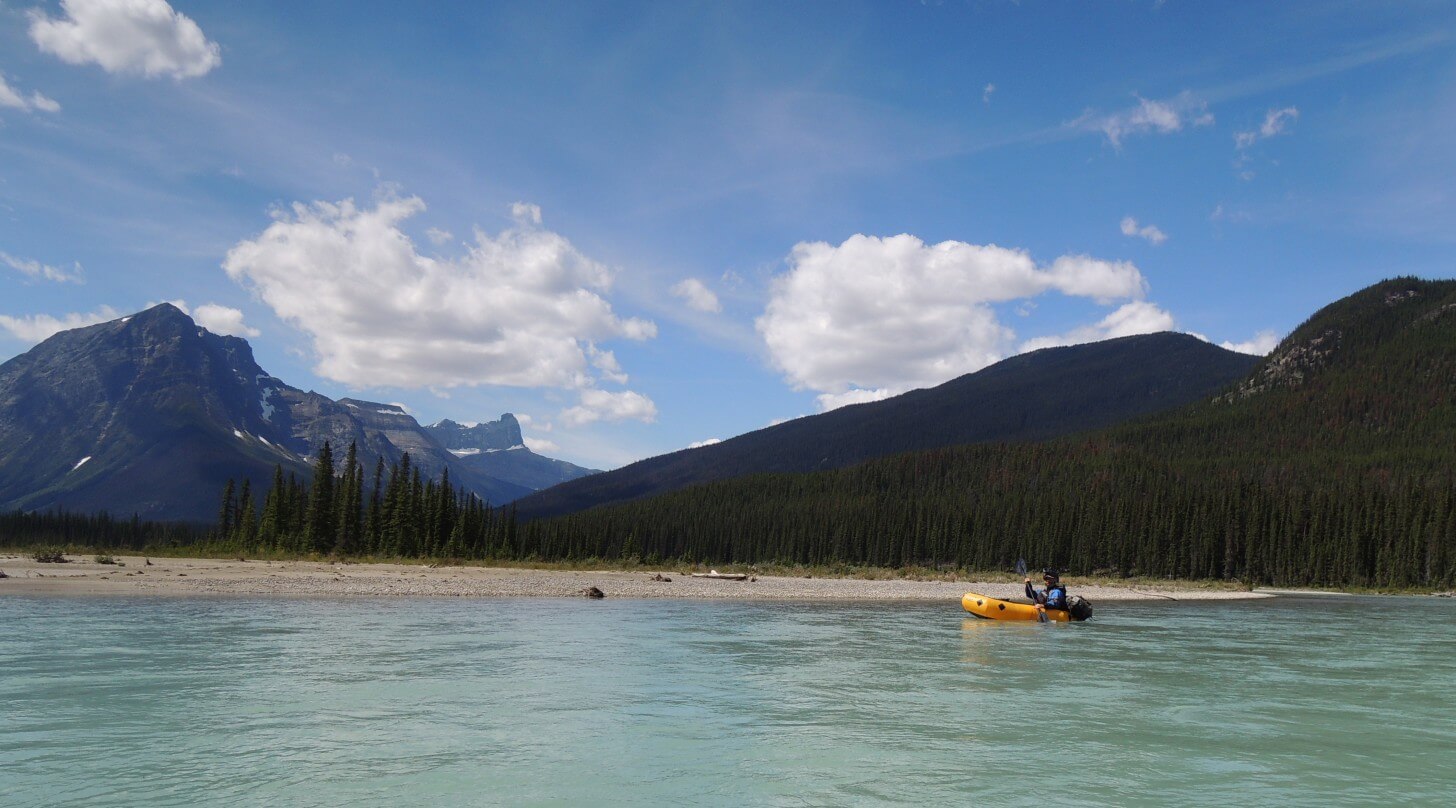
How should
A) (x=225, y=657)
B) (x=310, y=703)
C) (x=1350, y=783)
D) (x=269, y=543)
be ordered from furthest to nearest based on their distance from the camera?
1. (x=269, y=543)
2. (x=225, y=657)
3. (x=310, y=703)
4. (x=1350, y=783)

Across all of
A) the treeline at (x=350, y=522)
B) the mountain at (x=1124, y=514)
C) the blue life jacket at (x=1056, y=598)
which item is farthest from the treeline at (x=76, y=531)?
the blue life jacket at (x=1056, y=598)

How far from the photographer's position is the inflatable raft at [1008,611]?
44656 mm

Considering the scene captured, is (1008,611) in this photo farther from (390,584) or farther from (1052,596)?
(390,584)

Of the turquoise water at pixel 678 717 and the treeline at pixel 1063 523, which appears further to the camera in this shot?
the treeline at pixel 1063 523

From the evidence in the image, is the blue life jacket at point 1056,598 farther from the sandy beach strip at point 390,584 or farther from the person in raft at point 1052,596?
the sandy beach strip at point 390,584

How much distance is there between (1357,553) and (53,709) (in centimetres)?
12413

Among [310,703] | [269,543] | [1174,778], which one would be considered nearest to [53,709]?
[310,703]

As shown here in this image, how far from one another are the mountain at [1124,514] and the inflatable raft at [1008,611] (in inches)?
2743

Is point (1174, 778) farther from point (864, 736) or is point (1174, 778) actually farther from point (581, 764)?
point (581, 764)

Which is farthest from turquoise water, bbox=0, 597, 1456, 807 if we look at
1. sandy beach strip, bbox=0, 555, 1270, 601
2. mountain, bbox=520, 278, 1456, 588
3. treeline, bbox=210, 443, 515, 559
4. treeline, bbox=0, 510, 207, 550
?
treeline, bbox=0, 510, 207, 550

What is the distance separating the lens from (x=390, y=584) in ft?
179

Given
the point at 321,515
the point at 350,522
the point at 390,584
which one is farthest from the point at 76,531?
the point at 390,584

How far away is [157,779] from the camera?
13062mm

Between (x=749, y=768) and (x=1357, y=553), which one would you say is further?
(x=1357, y=553)
